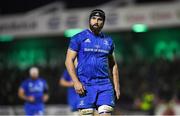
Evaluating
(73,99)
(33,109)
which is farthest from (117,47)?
(73,99)

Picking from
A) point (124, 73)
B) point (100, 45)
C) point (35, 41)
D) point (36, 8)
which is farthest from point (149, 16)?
point (100, 45)

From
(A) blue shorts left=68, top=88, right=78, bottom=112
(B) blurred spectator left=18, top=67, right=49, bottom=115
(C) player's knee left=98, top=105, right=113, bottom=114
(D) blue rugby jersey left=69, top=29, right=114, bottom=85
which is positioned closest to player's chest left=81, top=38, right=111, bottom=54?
(D) blue rugby jersey left=69, top=29, right=114, bottom=85

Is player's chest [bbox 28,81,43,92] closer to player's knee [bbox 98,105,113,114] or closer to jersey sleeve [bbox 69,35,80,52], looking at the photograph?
jersey sleeve [bbox 69,35,80,52]

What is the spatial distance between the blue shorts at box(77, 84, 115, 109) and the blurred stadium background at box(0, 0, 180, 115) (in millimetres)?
10488

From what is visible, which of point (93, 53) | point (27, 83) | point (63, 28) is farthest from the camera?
point (63, 28)

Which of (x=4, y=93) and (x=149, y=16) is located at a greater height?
(x=149, y=16)

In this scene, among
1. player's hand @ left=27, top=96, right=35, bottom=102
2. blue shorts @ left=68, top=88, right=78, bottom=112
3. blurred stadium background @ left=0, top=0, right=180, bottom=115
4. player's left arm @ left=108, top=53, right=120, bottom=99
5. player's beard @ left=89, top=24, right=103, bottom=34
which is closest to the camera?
player's beard @ left=89, top=24, right=103, bottom=34

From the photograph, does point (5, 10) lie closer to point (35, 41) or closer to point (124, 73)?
point (35, 41)

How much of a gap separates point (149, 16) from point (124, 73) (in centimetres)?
237

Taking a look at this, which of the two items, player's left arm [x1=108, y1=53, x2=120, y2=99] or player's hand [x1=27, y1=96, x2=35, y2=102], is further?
player's hand [x1=27, y1=96, x2=35, y2=102]

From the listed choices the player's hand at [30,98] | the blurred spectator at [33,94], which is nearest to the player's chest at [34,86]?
the blurred spectator at [33,94]

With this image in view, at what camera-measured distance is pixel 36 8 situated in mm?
23688

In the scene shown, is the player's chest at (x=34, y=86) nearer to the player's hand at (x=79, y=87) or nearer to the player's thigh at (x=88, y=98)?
the player's thigh at (x=88, y=98)

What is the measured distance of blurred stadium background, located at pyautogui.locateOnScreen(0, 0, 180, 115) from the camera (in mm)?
19219
